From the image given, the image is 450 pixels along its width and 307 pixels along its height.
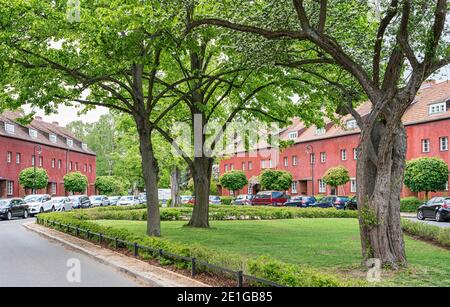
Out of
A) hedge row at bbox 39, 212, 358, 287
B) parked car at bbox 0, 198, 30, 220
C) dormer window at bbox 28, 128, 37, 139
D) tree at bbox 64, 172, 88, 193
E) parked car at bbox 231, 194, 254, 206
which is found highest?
dormer window at bbox 28, 128, 37, 139

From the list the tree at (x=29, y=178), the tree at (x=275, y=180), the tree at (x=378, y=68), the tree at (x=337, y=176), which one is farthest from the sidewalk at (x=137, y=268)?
the tree at (x=275, y=180)

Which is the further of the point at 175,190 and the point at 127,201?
the point at 127,201

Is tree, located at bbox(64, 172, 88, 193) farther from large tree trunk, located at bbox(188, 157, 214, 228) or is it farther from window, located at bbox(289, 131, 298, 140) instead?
large tree trunk, located at bbox(188, 157, 214, 228)

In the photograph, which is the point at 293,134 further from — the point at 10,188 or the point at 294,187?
the point at 10,188

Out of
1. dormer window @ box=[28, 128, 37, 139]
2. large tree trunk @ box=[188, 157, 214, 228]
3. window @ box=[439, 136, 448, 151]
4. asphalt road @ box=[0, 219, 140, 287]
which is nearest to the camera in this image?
asphalt road @ box=[0, 219, 140, 287]

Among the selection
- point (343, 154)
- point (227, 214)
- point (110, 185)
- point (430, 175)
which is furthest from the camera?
point (110, 185)

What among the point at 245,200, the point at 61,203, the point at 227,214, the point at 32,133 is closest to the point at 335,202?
the point at 245,200

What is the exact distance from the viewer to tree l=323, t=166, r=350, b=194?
1987 inches

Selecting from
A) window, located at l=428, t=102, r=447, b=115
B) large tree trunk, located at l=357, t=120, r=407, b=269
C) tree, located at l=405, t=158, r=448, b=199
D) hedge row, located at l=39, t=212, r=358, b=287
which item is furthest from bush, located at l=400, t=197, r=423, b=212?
hedge row, located at l=39, t=212, r=358, b=287

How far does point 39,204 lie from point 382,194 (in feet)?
121

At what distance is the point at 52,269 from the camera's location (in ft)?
39.5

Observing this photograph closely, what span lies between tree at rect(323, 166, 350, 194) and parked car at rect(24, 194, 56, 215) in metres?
25.3

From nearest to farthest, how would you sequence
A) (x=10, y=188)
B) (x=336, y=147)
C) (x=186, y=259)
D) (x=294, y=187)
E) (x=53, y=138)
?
(x=186, y=259) < (x=10, y=188) < (x=336, y=147) < (x=294, y=187) < (x=53, y=138)
